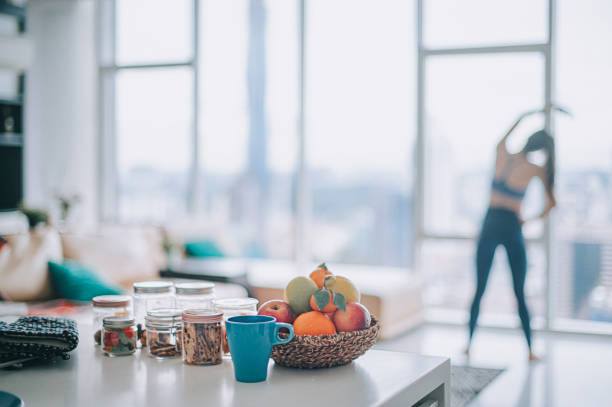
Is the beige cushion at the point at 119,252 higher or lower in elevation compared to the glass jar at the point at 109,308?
lower

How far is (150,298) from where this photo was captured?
1665mm

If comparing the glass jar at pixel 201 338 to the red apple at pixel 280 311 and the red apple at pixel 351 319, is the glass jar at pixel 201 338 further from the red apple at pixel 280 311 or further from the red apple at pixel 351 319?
the red apple at pixel 351 319

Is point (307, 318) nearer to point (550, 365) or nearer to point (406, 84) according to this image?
point (550, 365)

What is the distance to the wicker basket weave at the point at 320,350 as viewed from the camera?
52.9 inches

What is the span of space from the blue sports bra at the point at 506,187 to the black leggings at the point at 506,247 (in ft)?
0.35

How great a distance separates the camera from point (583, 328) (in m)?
5.27

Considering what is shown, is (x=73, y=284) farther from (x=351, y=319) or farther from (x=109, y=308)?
(x=351, y=319)

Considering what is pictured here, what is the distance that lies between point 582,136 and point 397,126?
4.76ft

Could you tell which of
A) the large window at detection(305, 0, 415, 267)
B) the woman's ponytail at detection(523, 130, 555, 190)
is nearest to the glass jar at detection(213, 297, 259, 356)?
the woman's ponytail at detection(523, 130, 555, 190)

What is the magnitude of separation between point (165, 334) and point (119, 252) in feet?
10.5

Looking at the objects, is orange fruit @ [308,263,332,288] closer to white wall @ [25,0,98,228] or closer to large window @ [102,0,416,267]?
large window @ [102,0,416,267]

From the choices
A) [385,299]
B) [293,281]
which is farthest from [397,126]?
[293,281]

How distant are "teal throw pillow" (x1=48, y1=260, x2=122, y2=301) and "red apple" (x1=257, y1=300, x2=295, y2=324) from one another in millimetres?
2555

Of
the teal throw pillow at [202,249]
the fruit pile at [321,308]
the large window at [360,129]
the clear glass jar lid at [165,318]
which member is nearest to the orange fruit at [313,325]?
the fruit pile at [321,308]
